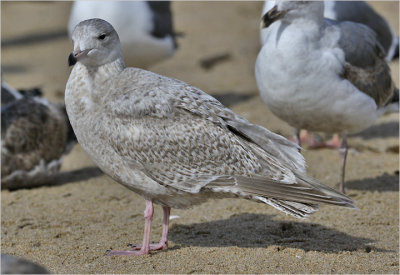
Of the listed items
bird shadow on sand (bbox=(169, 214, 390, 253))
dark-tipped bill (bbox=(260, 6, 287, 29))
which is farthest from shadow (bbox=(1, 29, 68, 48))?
bird shadow on sand (bbox=(169, 214, 390, 253))

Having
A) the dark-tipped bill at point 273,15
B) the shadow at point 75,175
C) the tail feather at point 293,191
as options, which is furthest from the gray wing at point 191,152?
the shadow at point 75,175

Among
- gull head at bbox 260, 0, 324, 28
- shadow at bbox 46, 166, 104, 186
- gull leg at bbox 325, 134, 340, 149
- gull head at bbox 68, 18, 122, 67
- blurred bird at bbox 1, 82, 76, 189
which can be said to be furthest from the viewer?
gull leg at bbox 325, 134, 340, 149

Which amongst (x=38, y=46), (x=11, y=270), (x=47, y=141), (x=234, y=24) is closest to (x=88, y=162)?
(x=47, y=141)

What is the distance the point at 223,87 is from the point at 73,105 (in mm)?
5764

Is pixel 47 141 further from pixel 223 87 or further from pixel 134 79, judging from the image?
pixel 223 87

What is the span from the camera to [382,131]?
8.30 meters

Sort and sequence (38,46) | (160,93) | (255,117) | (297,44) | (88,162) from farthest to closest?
(38,46) → (255,117) → (88,162) → (297,44) → (160,93)

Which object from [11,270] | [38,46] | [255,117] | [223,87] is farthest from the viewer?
[38,46]

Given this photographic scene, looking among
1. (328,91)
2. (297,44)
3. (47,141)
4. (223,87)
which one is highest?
(297,44)

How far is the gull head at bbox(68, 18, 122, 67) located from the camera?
14.7 ft

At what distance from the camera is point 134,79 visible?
15.0 feet

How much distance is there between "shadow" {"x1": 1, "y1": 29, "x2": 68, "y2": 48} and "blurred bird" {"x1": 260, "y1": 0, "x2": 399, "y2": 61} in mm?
5612

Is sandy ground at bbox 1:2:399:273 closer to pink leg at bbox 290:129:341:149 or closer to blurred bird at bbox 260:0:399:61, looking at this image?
pink leg at bbox 290:129:341:149

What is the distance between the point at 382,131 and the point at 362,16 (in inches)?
57.5
